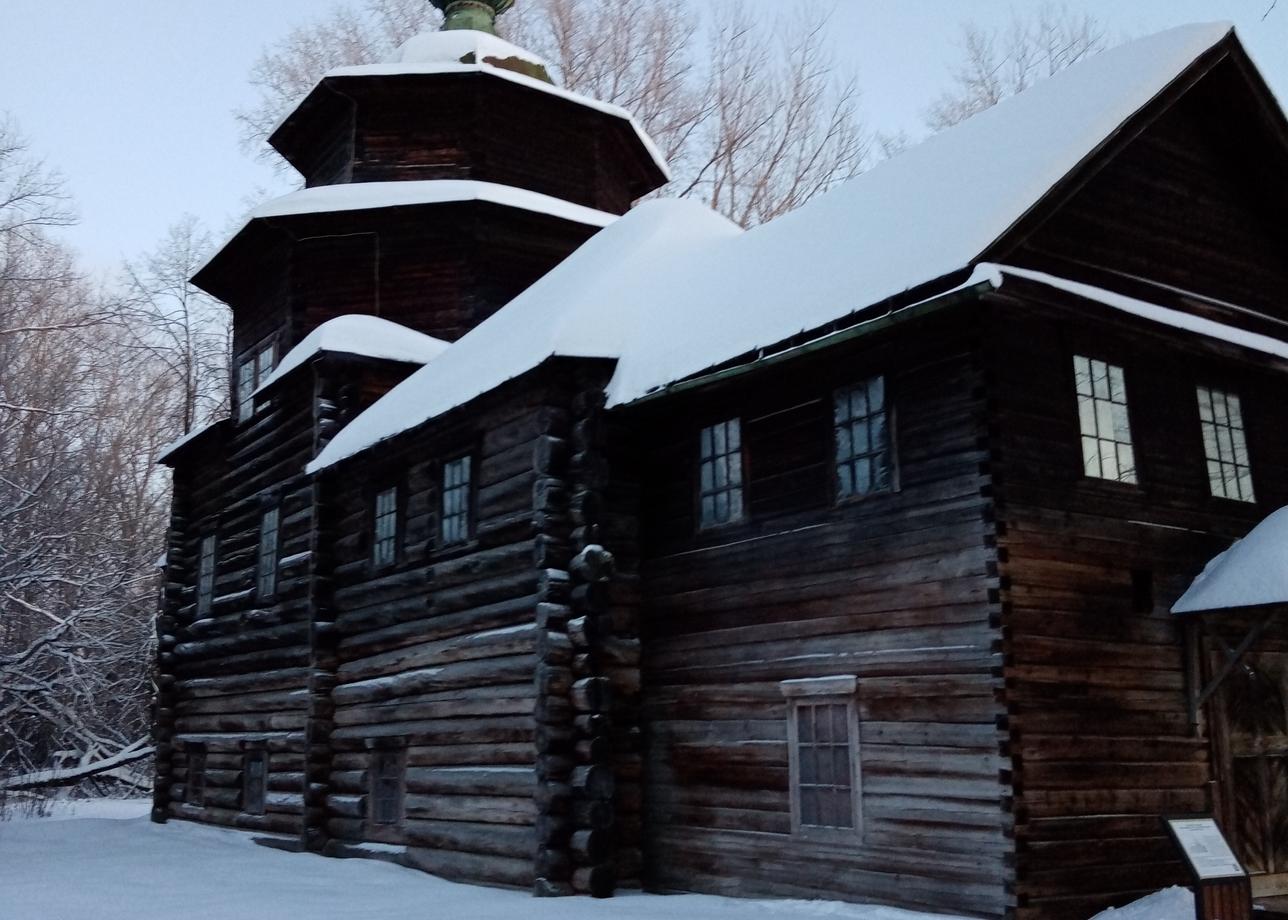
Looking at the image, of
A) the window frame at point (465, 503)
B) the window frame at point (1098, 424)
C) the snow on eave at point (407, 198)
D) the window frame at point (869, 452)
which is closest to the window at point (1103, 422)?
the window frame at point (1098, 424)

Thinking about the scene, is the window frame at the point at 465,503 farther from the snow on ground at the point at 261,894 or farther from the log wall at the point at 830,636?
the snow on ground at the point at 261,894

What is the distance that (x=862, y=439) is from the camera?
35.7 ft

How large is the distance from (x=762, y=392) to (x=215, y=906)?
22.6ft

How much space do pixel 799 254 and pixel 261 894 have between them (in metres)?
8.14

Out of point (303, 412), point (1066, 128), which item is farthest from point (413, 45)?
point (1066, 128)

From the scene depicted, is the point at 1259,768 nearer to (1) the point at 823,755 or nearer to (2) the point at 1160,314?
(1) the point at 823,755

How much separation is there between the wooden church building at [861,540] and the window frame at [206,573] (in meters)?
4.80

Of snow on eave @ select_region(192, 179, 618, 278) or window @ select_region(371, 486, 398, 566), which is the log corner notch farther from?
snow on eave @ select_region(192, 179, 618, 278)

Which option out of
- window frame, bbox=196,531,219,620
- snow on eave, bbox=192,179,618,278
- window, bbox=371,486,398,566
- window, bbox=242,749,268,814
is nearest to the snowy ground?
window, bbox=242,749,268,814

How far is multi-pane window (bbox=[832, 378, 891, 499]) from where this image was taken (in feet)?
35.0

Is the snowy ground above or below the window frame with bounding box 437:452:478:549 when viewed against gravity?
below

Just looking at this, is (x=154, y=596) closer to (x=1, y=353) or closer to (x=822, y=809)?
(x=1, y=353)

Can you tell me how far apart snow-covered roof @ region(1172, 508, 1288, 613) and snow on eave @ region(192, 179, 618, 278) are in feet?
38.9

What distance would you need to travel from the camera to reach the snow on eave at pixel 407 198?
19.1 m
